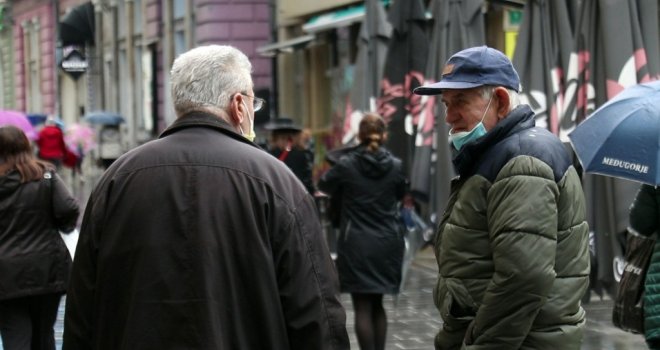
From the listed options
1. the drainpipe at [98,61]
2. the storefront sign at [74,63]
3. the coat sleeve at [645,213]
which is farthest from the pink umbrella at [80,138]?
the coat sleeve at [645,213]

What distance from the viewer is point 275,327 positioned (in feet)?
12.7

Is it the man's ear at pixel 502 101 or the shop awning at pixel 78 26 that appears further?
the shop awning at pixel 78 26

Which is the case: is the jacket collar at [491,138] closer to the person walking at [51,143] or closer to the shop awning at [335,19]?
the shop awning at [335,19]

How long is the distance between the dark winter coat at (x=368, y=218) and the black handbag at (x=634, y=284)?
3894 millimetres

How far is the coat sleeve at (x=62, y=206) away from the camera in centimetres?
803

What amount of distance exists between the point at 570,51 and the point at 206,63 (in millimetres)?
7924

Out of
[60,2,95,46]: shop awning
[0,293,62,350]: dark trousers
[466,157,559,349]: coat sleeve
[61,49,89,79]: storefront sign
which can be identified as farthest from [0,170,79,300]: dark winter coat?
[60,2,95,46]: shop awning

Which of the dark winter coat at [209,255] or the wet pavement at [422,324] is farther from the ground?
the dark winter coat at [209,255]

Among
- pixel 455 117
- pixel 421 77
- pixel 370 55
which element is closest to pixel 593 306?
pixel 421 77

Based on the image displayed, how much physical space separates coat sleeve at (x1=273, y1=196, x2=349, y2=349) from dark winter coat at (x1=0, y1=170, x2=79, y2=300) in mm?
4329

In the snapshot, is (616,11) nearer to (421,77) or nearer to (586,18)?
(586,18)

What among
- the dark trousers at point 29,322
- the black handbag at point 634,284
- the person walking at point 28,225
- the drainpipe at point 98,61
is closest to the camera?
the black handbag at point 634,284

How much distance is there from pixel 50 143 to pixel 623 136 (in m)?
20.7

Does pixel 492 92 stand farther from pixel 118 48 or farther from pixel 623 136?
pixel 118 48
